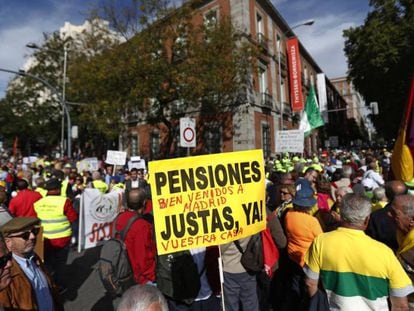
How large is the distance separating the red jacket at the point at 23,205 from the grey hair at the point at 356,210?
15.7 ft

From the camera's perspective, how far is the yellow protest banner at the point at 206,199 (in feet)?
8.91

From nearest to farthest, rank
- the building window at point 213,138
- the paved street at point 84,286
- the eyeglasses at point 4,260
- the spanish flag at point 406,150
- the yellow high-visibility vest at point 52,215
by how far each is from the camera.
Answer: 1. the eyeglasses at point 4,260
2. the spanish flag at point 406,150
3. the paved street at point 84,286
4. the yellow high-visibility vest at point 52,215
5. the building window at point 213,138

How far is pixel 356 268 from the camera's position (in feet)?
7.73

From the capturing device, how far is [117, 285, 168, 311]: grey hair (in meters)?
1.56

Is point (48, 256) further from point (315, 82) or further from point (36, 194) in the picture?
point (315, 82)

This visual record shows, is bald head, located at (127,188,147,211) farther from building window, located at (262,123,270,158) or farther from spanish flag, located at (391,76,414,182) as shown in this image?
building window, located at (262,123,270,158)

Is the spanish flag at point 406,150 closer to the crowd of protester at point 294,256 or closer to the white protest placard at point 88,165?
the crowd of protester at point 294,256

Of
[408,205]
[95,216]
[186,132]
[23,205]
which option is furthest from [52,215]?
[408,205]

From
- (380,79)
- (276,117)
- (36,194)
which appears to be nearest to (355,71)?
(380,79)

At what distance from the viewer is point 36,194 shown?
5.64 metres

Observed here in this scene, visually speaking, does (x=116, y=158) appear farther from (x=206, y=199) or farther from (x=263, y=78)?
(x=263, y=78)

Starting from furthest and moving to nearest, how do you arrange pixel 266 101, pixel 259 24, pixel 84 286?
pixel 259 24, pixel 266 101, pixel 84 286

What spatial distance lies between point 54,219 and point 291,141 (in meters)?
8.21

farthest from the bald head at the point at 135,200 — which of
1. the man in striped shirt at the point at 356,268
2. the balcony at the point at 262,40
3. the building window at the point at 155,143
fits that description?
the building window at the point at 155,143
